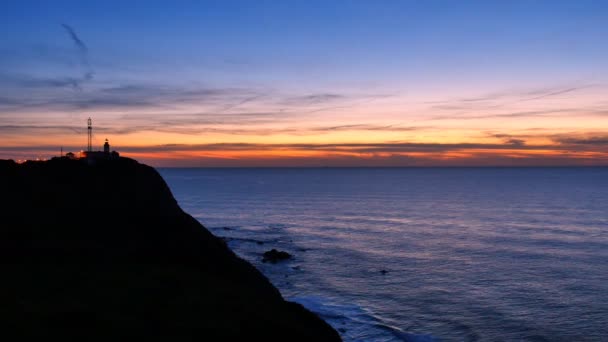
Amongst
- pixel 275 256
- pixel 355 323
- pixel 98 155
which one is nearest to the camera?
pixel 355 323

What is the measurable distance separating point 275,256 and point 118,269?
109 feet

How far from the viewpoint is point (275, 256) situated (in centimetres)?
6525

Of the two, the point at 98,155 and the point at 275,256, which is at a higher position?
the point at 98,155

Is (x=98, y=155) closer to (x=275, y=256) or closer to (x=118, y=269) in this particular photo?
Answer: (x=275, y=256)

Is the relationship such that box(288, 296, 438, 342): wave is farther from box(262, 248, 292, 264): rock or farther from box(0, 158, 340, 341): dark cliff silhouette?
box(262, 248, 292, 264): rock

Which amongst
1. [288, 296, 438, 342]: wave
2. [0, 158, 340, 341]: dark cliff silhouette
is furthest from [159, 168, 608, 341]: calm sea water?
[0, 158, 340, 341]: dark cliff silhouette

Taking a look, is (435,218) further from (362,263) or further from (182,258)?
(182,258)

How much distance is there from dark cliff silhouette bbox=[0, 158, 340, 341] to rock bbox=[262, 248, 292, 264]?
17278 mm

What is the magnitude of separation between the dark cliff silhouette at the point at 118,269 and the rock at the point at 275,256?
1728cm

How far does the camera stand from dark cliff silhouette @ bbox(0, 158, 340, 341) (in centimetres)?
2503

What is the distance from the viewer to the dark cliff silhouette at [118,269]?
25.0 meters

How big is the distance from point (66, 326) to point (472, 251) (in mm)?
59341

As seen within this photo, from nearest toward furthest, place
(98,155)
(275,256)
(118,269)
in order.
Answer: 1. (118,269)
2. (98,155)
3. (275,256)

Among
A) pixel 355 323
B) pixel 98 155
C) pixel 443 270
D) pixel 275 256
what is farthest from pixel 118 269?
pixel 443 270
